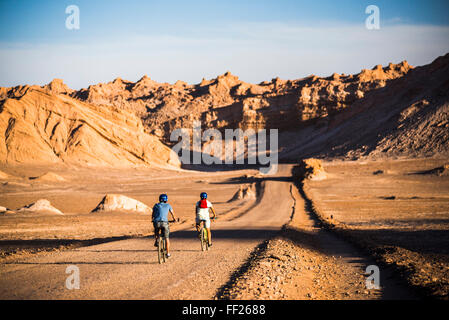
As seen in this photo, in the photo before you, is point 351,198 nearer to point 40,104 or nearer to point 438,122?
point 438,122

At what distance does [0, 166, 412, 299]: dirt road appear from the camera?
7707 millimetres

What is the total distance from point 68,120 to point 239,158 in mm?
56691

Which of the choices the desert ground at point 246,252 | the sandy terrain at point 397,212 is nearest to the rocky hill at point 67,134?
the desert ground at point 246,252

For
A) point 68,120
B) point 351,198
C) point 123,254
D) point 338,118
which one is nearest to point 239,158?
point 338,118

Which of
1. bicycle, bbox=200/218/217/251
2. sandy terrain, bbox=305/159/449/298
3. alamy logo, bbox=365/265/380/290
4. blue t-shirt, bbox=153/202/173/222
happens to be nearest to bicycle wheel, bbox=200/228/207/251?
bicycle, bbox=200/218/217/251

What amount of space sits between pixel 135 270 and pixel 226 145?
115785 mm

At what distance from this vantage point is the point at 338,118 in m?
111

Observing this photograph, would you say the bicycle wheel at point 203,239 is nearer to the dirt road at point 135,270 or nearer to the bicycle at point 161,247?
the dirt road at point 135,270

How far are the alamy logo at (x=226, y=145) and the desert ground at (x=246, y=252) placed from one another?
79.4m

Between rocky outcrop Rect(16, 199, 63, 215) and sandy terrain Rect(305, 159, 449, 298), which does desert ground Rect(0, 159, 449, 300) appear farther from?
rocky outcrop Rect(16, 199, 63, 215)

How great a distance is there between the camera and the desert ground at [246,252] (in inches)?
331

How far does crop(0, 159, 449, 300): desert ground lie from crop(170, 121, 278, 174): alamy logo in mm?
79399

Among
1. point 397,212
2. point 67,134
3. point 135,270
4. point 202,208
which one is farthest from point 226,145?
point 135,270
